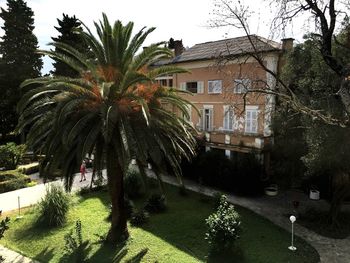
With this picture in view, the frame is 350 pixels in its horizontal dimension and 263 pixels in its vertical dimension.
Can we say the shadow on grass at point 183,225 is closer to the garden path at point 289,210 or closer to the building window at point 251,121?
the garden path at point 289,210

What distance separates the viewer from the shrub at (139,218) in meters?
17.3

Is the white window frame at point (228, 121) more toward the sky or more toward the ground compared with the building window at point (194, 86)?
more toward the ground

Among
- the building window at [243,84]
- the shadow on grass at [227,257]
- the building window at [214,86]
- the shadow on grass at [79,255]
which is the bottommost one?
the shadow on grass at [79,255]

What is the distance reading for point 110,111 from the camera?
497 inches

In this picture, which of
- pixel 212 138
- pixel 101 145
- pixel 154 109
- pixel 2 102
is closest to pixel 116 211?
pixel 101 145

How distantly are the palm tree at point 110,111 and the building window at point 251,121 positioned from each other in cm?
1014

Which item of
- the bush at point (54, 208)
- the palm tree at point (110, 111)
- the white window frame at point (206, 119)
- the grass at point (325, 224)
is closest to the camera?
the palm tree at point (110, 111)

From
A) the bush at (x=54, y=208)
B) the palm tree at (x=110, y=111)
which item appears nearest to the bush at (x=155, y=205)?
the palm tree at (x=110, y=111)

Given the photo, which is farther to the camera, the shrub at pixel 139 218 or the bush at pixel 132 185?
A: the bush at pixel 132 185

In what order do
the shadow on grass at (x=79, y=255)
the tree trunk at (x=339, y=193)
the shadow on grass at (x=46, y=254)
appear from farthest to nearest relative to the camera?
1. the tree trunk at (x=339, y=193)
2. the shadow on grass at (x=46, y=254)
3. the shadow on grass at (x=79, y=255)

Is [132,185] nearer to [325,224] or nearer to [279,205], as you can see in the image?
[279,205]

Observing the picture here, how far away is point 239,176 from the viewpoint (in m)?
22.5

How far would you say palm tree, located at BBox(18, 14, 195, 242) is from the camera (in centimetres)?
1295

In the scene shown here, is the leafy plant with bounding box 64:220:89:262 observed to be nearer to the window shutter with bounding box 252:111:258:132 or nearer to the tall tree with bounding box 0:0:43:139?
the window shutter with bounding box 252:111:258:132
